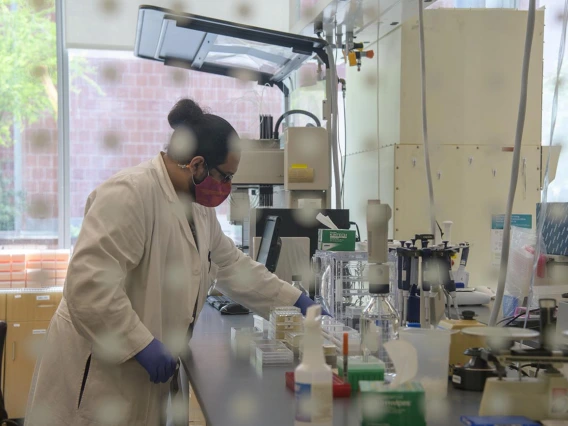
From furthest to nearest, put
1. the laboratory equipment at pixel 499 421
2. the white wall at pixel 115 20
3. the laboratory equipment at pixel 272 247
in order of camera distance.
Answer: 1. the white wall at pixel 115 20
2. the laboratory equipment at pixel 272 247
3. the laboratory equipment at pixel 499 421

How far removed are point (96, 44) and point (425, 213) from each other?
2.35m

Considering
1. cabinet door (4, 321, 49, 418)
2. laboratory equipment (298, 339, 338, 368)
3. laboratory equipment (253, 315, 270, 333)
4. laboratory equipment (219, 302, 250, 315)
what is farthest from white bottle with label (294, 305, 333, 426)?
cabinet door (4, 321, 49, 418)

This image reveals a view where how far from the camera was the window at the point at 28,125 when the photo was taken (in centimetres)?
392

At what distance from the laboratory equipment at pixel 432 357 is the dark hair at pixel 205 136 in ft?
2.58

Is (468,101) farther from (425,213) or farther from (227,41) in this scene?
(227,41)

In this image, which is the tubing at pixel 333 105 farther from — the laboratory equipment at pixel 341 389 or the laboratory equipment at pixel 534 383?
the laboratory equipment at pixel 534 383

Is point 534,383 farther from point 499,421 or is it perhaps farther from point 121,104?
point 121,104

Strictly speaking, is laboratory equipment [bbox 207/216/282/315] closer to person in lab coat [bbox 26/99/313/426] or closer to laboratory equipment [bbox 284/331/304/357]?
person in lab coat [bbox 26/99/313/426]

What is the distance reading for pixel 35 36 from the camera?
13.1 ft

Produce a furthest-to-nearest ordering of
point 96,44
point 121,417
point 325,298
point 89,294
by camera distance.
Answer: point 96,44 → point 325,298 → point 121,417 → point 89,294

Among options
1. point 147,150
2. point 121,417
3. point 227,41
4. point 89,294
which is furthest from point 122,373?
point 147,150

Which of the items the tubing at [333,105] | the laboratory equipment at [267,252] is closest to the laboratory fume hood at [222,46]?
the tubing at [333,105]

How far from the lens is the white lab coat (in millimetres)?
1472

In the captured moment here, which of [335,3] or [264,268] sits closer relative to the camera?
[264,268]
